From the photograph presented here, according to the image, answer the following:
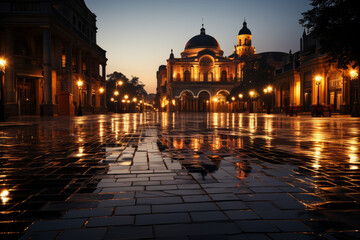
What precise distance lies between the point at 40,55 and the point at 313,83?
32.2 m

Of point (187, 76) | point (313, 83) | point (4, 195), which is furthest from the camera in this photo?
point (187, 76)

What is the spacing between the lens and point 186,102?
80.4 metres

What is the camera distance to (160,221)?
2.25m

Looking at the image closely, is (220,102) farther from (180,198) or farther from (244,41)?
(180,198)

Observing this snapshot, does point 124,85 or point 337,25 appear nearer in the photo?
point 337,25

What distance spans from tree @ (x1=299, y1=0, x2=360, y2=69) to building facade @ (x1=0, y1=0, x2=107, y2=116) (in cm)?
2239

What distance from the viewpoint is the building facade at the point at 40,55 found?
2673 cm

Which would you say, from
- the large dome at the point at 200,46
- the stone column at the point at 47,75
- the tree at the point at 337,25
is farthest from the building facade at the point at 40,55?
the large dome at the point at 200,46

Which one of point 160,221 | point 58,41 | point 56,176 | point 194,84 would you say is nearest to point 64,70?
point 58,41

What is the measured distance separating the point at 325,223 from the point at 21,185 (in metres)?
3.18

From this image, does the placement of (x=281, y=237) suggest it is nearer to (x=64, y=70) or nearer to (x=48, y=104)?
(x=48, y=104)

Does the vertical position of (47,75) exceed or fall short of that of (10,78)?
it exceeds it

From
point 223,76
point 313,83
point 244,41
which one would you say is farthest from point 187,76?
point 313,83

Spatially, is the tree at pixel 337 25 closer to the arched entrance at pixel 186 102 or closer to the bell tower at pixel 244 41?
the arched entrance at pixel 186 102
